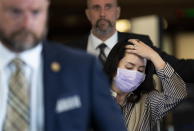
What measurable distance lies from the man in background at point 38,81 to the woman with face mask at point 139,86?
1.75 m

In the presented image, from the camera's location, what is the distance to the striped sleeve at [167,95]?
4.11 m

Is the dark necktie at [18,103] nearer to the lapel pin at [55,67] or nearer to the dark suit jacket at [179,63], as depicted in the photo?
the lapel pin at [55,67]

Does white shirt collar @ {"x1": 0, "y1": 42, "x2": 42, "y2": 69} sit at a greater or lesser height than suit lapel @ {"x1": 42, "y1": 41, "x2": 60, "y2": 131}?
greater

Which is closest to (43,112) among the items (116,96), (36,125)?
(36,125)

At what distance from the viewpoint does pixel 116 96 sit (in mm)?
4113

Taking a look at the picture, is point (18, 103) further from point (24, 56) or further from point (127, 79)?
point (127, 79)

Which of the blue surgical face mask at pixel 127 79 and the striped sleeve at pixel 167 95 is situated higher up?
the blue surgical face mask at pixel 127 79

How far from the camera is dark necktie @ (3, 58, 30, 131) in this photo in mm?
2221

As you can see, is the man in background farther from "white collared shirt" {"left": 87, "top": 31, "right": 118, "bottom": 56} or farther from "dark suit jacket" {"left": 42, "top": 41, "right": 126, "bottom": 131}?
"white collared shirt" {"left": 87, "top": 31, "right": 118, "bottom": 56}

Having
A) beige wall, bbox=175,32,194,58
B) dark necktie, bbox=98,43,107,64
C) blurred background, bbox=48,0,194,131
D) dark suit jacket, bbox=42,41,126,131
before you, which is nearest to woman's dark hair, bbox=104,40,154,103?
dark necktie, bbox=98,43,107,64

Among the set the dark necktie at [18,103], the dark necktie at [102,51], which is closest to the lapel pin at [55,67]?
the dark necktie at [18,103]

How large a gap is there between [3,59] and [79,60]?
0.27 meters

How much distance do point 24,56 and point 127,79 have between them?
192 cm

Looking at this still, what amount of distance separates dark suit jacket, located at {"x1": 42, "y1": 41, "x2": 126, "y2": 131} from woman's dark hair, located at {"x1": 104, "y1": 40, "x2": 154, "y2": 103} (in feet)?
5.70
